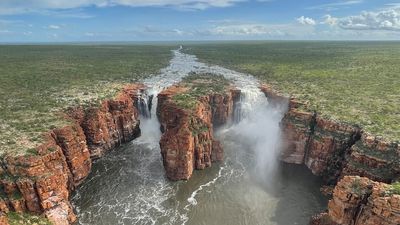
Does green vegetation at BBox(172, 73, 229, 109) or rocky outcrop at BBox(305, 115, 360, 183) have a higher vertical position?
green vegetation at BBox(172, 73, 229, 109)

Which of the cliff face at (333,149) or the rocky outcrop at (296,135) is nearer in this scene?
the cliff face at (333,149)

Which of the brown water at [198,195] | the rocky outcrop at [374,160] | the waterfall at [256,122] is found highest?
the rocky outcrop at [374,160]

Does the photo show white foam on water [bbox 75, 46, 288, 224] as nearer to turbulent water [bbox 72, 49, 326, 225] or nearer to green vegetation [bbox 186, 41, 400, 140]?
turbulent water [bbox 72, 49, 326, 225]

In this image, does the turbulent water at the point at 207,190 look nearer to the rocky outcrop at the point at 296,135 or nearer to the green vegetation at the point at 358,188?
the rocky outcrop at the point at 296,135

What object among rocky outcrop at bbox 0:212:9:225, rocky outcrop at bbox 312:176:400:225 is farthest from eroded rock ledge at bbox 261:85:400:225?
rocky outcrop at bbox 0:212:9:225

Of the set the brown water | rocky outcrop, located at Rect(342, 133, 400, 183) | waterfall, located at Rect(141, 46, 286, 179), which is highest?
rocky outcrop, located at Rect(342, 133, 400, 183)

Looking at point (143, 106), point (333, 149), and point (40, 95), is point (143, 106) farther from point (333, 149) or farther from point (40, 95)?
point (333, 149)

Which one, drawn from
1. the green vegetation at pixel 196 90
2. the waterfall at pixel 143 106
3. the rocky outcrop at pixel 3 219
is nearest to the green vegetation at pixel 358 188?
the green vegetation at pixel 196 90
